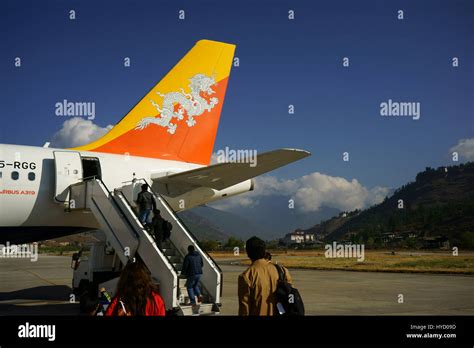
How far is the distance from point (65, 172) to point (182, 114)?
5.71 metres

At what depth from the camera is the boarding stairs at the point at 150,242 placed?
13125 mm

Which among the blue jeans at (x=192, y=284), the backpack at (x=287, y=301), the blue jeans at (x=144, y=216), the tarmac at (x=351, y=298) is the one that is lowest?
the tarmac at (x=351, y=298)

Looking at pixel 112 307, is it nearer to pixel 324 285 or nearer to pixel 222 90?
pixel 222 90

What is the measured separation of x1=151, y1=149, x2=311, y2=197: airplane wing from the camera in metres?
14.6

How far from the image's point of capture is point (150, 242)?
13.8 metres

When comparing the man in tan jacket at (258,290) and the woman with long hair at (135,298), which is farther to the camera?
the man in tan jacket at (258,290)

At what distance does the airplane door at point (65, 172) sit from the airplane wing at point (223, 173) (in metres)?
2.74

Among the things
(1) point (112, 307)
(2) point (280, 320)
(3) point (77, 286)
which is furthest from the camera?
(3) point (77, 286)

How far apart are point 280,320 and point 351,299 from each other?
15892 mm

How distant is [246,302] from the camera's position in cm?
529

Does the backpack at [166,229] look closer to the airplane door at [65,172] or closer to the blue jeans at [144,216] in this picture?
the blue jeans at [144,216]

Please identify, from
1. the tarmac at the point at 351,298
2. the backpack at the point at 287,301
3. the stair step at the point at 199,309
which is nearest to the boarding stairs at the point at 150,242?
the stair step at the point at 199,309

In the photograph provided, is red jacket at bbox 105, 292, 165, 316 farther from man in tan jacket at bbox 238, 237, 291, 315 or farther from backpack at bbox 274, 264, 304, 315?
backpack at bbox 274, 264, 304, 315

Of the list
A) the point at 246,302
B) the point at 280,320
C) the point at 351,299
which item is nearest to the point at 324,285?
the point at 351,299
